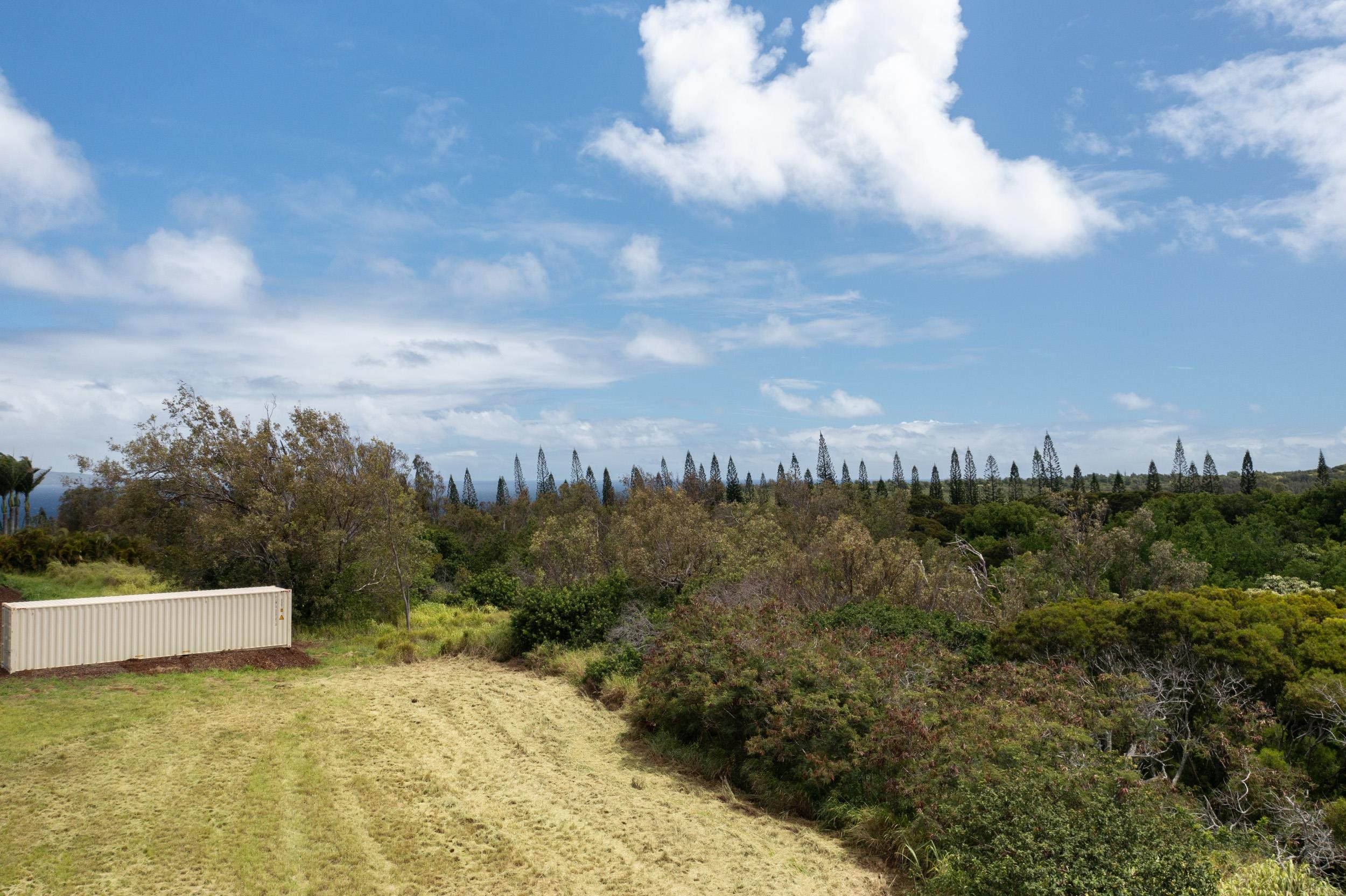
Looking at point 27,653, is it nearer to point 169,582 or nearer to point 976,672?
point 169,582

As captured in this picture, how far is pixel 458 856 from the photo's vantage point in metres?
7.02

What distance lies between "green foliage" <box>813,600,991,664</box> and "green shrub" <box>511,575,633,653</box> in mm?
5443

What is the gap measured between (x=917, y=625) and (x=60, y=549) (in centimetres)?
3280

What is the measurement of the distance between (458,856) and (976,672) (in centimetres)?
590

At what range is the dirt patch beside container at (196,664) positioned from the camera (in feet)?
43.5

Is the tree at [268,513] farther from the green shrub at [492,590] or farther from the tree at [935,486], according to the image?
the tree at [935,486]

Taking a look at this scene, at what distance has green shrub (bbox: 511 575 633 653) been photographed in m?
16.2

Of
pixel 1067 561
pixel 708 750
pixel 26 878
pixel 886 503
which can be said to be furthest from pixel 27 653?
pixel 886 503

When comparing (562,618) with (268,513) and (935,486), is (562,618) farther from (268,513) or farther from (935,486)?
(935,486)

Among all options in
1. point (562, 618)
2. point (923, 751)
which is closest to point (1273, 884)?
point (923, 751)

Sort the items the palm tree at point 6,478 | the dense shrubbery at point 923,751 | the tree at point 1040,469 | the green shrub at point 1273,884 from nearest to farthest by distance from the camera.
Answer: the green shrub at point 1273,884, the dense shrubbery at point 923,751, the palm tree at point 6,478, the tree at point 1040,469

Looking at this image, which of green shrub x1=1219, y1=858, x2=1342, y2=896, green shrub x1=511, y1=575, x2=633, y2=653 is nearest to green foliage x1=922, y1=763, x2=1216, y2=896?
green shrub x1=1219, y1=858, x2=1342, y2=896

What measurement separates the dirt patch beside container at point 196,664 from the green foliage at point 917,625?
34.3 feet

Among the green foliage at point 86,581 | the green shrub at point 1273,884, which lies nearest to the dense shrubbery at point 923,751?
the green shrub at point 1273,884
